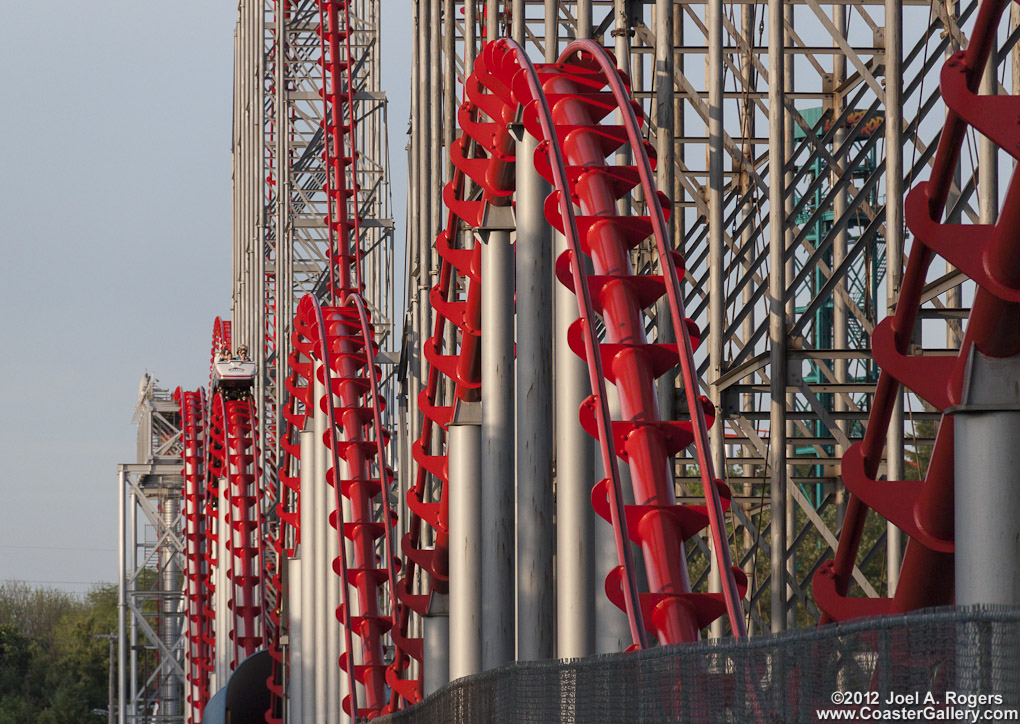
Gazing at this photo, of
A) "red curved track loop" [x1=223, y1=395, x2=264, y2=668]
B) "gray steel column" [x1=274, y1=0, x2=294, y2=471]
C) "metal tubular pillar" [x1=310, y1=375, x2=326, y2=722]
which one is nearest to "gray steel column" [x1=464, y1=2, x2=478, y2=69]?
"metal tubular pillar" [x1=310, y1=375, x2=326, y2=722]

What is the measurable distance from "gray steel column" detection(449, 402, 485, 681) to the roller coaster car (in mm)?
19766

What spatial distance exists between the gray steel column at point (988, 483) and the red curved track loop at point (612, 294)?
5.13 ft

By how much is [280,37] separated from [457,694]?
21.4 m

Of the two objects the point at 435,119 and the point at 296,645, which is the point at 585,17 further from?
the point at 296,645

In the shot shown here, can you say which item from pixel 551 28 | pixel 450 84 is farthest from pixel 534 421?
pixel 450 84

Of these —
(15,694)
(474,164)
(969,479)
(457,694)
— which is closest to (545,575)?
(457,694)

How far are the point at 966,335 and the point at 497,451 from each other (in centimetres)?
501

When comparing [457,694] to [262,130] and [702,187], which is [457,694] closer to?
[702,187]

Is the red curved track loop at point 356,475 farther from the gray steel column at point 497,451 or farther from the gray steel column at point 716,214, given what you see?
the gray steel column at point 497,451

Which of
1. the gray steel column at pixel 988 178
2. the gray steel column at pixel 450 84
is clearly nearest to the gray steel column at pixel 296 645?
the gray steel column at pixel 450 84

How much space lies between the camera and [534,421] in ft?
27.4

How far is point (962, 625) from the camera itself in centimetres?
266

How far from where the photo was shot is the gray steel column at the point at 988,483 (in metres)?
4.16

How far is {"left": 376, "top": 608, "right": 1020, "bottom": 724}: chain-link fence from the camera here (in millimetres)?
2605
